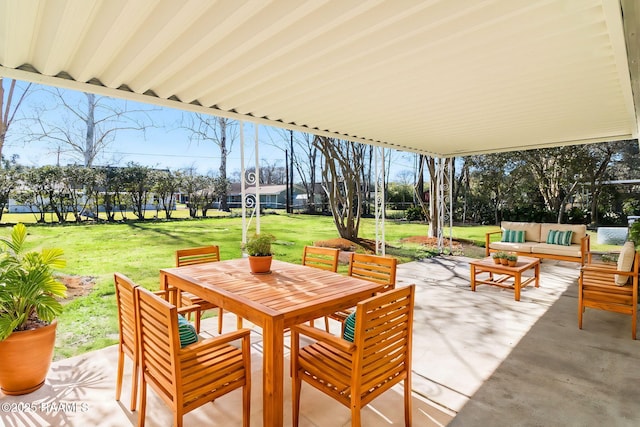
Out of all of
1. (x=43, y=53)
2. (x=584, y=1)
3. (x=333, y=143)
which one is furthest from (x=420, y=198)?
(x=43, y=53)

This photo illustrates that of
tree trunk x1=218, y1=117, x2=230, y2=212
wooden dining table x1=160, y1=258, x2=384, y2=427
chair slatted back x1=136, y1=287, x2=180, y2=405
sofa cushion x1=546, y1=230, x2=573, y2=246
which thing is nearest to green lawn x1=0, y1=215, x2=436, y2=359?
tree trunk x1=218, y1=117, x2=230, y2=212

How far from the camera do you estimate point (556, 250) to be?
6047mm

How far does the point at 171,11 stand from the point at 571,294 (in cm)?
571

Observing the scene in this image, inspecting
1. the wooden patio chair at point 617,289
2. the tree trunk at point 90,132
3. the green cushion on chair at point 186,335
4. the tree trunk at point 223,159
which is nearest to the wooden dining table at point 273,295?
the green cushion on chair at point 186,335

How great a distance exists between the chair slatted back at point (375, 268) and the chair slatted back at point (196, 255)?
1.47m

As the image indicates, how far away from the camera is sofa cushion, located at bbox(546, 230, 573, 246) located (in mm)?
6243

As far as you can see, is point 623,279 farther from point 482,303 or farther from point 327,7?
point 327,7

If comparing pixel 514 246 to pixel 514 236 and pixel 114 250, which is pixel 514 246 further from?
pixel 114 250

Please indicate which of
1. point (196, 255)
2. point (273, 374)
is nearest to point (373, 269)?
point (273, 374)

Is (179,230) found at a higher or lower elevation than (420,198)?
lower

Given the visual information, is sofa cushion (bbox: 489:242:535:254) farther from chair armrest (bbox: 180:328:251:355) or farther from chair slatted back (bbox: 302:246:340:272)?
chair armrest (bbox: 180:328:251:355)

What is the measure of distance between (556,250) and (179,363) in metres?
6.65

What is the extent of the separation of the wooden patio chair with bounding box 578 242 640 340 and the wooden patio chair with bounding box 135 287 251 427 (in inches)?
138

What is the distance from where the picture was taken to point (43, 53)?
212cm
